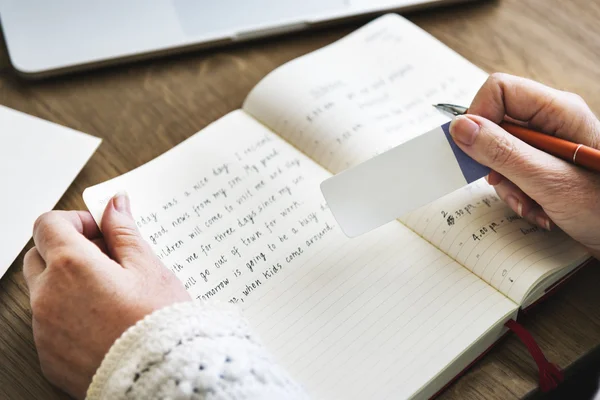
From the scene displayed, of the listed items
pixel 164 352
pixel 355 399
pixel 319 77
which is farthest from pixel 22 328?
pixel 319 77

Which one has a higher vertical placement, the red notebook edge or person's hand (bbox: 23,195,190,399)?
person's hand (bbox: 23,195,190,399)

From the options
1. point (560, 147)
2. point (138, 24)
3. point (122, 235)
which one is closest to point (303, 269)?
point (122, 235)

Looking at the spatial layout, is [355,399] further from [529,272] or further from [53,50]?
[53,50]

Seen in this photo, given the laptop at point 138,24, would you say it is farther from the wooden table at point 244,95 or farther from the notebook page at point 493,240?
the notebook page at point 493,240

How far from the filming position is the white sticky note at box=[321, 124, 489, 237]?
70 centimetres

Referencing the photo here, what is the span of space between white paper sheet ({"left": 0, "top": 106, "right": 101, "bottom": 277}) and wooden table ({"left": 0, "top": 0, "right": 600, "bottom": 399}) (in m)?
0.02

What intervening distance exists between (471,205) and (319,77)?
274 mm

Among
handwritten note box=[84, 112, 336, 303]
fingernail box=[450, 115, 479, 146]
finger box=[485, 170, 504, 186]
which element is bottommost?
finger box=[485, 170, 504, 186]

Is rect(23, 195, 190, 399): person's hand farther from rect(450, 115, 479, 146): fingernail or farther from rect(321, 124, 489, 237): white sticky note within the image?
rect(450, 115, 479, 146): fingernail

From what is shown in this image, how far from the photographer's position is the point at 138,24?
A: 95 cm

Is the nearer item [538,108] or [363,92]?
[538,108]

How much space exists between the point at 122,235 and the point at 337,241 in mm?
234

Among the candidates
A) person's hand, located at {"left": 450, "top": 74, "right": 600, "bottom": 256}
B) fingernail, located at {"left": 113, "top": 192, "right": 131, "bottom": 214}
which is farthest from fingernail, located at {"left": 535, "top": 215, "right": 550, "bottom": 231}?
fingernail, located at {"left": 113, "top": 192, "right": 131, "bottom": 214}

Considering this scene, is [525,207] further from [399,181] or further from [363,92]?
[363,92]
